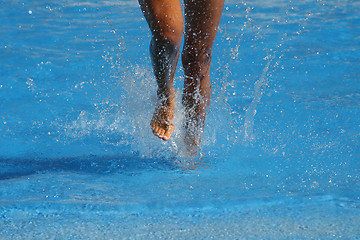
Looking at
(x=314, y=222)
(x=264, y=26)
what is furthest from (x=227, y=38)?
(x=314, y=222)

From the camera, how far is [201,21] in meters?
2.06

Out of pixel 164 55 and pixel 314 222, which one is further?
pixel 164 55

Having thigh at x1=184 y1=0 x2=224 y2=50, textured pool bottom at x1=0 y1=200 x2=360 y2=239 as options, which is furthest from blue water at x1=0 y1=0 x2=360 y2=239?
thigh at x1=184 y1=0 x2=224 y2=50

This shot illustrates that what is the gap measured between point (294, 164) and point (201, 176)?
41 centimetres

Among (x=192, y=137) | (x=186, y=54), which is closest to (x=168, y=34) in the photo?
(x=186, y=54)

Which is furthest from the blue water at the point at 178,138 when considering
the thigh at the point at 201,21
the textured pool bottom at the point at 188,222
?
the thigh at the point at 201,21

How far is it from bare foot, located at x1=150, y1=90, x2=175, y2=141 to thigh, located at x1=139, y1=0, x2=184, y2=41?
292 millimetres

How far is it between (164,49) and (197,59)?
170mm

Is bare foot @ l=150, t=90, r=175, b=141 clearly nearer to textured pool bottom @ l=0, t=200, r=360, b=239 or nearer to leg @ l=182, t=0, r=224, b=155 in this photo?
leg @ l=182, t=0, r=224, b=155

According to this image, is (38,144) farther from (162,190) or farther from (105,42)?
(105,42)

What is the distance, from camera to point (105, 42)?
13.4ft

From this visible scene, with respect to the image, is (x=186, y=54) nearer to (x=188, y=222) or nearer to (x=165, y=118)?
(x=165, y=118)

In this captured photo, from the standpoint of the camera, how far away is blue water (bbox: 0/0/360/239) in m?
1.64

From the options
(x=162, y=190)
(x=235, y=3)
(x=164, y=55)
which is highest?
(x=164, y=55)
